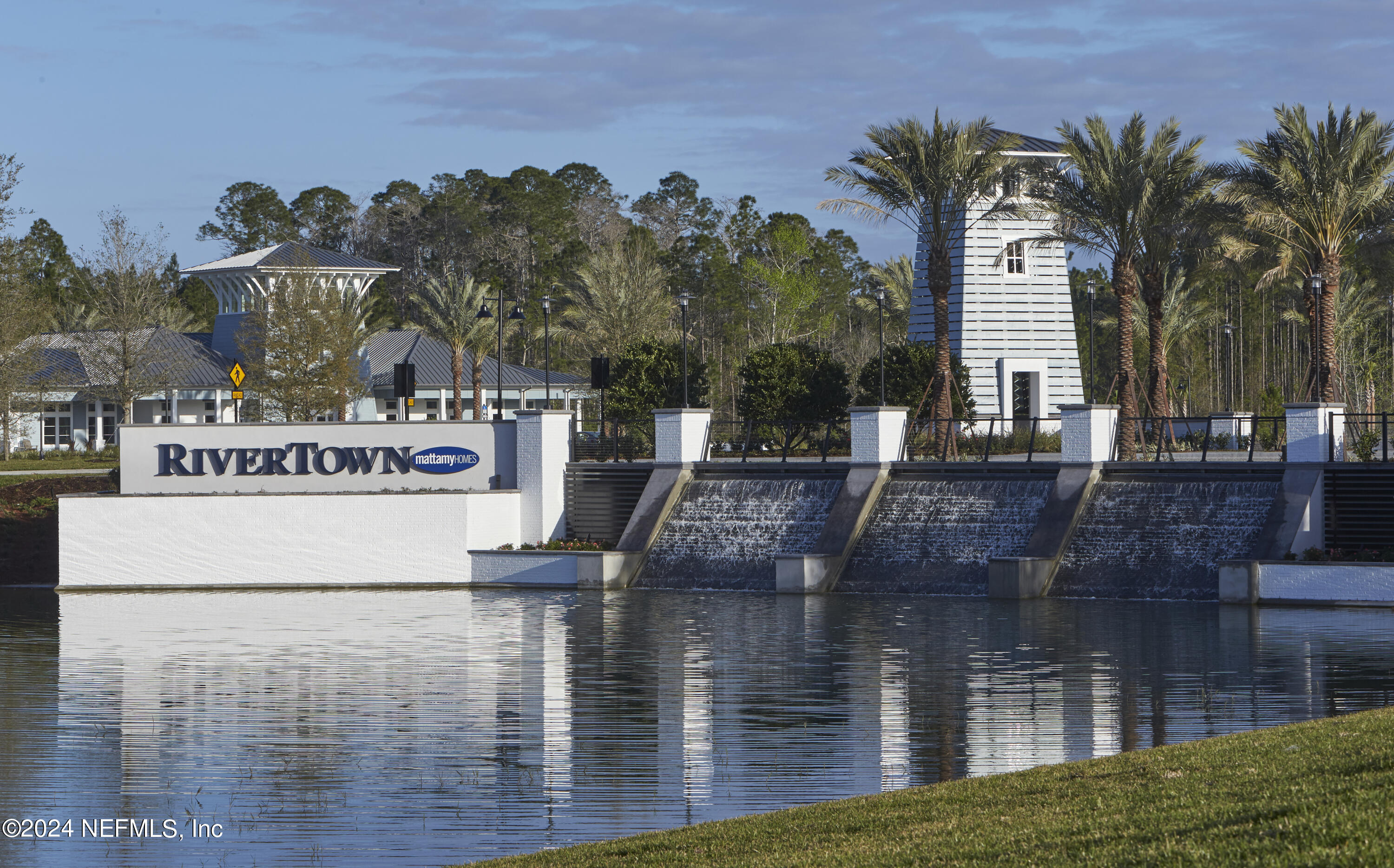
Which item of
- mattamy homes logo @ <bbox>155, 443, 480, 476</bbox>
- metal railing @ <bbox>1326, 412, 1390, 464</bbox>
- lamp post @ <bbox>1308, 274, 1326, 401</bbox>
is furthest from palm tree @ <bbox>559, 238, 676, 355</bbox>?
lamp post @ <bbox>1308, 274, 1326, 401</bbox>

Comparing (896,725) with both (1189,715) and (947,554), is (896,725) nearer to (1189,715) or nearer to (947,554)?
(1189,715)

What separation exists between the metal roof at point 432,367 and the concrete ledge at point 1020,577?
4238 cm

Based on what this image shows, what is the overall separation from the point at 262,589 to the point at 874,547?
14446mm

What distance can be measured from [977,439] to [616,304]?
88.6 ft

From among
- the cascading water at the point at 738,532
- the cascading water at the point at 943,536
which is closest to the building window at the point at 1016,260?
the cascading water at the point at 738,532

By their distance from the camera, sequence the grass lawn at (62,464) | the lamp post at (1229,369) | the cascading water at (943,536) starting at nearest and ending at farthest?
the cascading water at (943,536) → the grass lawn at (62,464) → the lamp post at (1229,369)

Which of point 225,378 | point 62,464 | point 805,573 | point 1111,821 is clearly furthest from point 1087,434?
point 225,378

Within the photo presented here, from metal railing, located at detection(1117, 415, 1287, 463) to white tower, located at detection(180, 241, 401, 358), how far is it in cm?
3710

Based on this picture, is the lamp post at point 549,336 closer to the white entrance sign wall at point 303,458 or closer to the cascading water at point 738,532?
the white entrance sign wall at point 303,458

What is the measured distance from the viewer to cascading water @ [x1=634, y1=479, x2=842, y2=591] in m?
32.7

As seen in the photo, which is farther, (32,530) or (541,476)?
(32,530)

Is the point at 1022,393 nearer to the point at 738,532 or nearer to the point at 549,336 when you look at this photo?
the point at 549,336

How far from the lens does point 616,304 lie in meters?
70.4

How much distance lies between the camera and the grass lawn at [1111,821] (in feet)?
24.8
